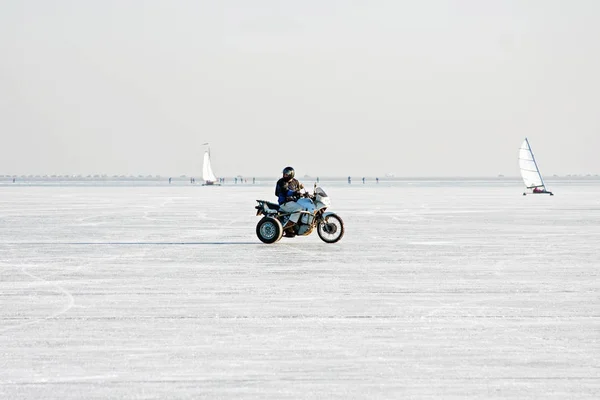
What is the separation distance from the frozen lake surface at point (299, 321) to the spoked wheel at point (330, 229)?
90 cm

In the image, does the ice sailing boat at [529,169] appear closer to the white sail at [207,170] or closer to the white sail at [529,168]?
the white sail at [529,168]

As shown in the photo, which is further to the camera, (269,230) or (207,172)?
(207,172)

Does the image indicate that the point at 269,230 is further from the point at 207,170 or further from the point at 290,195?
the point at 207,170

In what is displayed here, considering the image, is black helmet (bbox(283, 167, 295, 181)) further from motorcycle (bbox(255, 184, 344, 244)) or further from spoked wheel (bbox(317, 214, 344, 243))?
spoked wheel (bbox(317, 214, 344, 243))

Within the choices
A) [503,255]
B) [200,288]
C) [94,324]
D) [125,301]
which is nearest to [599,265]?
[503,255]

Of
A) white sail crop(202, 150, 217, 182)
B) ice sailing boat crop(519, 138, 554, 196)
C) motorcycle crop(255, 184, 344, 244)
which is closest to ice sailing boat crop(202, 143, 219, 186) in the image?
white sail crop(202, 150, 217, 182)

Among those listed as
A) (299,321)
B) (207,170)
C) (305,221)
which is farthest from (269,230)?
(207,170)

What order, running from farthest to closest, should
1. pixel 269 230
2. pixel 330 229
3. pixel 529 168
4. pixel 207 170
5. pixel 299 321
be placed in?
pixel 207 170, pixel 529 168, pixel 330 229, pixel 269 230, pixel 299 321

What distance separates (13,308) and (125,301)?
1445 mm

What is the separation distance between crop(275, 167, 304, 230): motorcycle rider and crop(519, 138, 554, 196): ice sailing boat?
68304mm

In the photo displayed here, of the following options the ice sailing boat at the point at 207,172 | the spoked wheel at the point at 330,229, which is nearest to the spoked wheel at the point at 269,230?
the spoked wheel at the point at 330,229

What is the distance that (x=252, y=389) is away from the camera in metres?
7.08

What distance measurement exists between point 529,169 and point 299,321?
8146 centimetres

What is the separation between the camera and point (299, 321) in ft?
34.2
